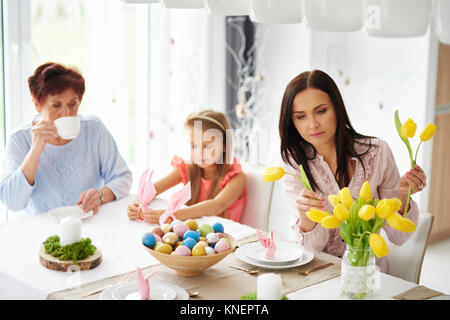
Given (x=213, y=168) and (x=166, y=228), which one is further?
(x=213, y=168)

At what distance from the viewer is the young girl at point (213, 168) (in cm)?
256

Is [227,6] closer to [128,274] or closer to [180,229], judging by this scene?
[180,229]

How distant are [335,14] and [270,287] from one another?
0.69 metres

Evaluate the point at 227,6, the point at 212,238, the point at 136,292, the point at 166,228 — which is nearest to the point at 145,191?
the point at 166,228

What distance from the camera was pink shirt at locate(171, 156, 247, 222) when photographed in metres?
2.58

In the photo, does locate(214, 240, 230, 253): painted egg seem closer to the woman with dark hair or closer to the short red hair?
the woman with dark hair

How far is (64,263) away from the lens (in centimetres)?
179

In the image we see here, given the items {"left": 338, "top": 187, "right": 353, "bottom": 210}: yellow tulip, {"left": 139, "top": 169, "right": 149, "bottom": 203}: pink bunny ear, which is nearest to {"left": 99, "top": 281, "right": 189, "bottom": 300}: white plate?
{"left": 338, "top": 187, "right": 353, "bottom": 210}: yellow tulip

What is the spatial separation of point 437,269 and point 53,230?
223 cm

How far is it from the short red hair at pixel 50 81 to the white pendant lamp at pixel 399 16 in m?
1.36

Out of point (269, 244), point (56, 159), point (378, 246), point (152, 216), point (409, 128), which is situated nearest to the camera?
point (378, 246)

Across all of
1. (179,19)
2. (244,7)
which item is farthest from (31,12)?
(244,7)

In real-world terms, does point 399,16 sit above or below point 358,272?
above

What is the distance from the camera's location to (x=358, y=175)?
6.82ft
